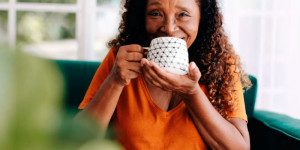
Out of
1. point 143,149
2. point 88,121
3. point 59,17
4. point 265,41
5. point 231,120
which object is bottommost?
point 143,149

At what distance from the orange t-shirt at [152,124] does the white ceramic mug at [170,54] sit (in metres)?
0.27

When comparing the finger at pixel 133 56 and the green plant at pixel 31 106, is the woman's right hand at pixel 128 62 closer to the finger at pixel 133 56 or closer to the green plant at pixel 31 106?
the finger at pixel 133 56

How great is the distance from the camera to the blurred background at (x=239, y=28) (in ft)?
6.95

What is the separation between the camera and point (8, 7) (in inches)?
82.2

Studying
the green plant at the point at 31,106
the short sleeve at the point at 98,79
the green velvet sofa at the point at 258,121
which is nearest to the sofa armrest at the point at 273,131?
the green velvet sofa at the point at 258,121

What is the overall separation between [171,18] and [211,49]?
0.95ft

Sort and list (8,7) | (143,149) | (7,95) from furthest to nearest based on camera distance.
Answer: (8,7), (143,149), (7,95)

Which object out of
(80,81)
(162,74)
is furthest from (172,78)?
(80,81)

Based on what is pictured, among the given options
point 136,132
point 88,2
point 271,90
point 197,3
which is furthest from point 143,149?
point 271,90

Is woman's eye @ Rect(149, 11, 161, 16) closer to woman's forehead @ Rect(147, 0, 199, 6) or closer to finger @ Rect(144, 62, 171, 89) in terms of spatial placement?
woman's forehead @ Rect(147, 0, 199, 6)

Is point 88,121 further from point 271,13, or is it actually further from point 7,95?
point 271,13

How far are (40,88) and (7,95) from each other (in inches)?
0.6

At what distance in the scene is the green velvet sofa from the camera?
1096 mm

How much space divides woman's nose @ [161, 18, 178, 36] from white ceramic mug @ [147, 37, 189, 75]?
18 centimetres
